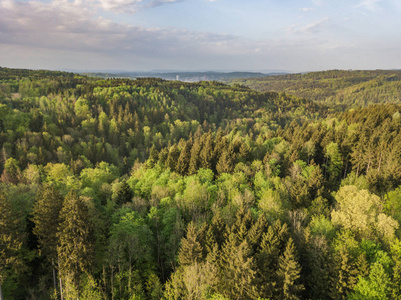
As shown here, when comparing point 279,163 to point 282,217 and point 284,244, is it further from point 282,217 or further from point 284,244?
point 284,244

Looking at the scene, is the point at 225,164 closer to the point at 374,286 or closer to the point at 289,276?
the point at 289,276

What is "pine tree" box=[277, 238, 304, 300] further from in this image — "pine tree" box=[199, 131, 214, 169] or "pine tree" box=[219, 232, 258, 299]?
"pine tree" box=[199, 131, 214, 169]

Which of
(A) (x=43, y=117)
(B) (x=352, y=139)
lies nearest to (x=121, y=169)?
(A) (x=43, y=117)

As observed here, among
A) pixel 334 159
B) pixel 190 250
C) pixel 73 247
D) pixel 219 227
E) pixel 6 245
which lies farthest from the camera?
pixel 334 159

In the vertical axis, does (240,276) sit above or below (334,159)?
below

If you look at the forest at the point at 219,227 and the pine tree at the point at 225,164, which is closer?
the forest at the point at 219,227

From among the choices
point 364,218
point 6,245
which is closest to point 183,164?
point 6,245

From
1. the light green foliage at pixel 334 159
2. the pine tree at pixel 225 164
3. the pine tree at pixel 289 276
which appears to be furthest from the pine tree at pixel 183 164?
the light green foliage at pixel 334 159

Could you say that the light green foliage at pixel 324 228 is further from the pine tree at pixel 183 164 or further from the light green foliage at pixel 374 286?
the pine tree at pixel 183 164
